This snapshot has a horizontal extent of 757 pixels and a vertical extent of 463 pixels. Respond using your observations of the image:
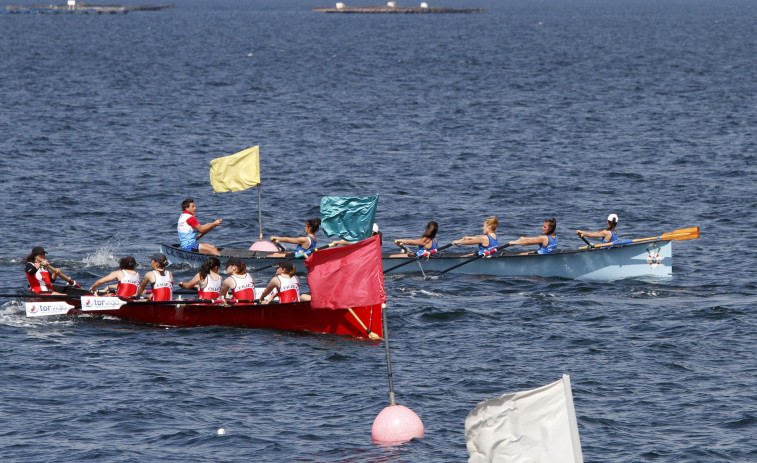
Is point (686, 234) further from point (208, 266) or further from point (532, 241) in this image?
point (208, 266)

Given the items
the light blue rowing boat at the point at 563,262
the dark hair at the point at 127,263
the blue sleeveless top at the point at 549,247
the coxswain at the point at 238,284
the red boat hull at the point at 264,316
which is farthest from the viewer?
the blue sleeveless top at the point at 549,247

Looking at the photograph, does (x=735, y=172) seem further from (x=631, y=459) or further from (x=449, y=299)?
(x=631, y=459)

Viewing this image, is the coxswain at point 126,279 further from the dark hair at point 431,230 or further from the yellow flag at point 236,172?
the dark hair at point 431,230

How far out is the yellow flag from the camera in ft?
114

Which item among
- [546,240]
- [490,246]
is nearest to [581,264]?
[546,240]

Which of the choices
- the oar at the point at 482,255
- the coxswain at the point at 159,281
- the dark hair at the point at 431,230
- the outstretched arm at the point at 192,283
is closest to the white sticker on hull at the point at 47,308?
the coxswain at the point at 159,281

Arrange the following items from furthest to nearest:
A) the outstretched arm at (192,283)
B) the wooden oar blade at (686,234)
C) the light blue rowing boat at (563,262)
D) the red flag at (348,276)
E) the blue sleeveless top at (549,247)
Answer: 1. the blue sleeveless top at (549,247)
2. the light blue rowing boat at (563,262)
3. the wooden oar blade at (686,234)
4. the outstretched arm at (192,283)
5. the red flag at (348,276)

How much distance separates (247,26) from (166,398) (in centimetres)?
16181

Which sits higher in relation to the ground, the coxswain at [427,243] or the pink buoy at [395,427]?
the coxswain at [427,243]

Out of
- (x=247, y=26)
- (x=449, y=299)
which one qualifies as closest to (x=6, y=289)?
(x=449, y=299)

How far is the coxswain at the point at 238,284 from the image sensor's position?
26812 millimetres

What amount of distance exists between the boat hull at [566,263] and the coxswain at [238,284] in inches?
213

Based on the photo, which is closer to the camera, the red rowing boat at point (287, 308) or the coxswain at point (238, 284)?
the red rowing boat at point (287, 308)

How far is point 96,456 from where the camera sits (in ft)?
64.0
